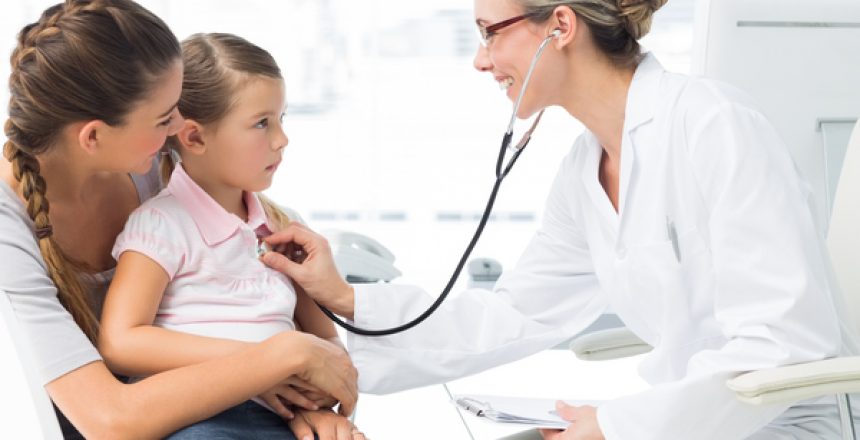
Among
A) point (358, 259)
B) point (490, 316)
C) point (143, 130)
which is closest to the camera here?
point (143, 130)

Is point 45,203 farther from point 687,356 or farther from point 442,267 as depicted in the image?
point 442,267

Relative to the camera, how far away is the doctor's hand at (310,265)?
1.49 metres

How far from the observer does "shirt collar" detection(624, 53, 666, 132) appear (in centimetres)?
149

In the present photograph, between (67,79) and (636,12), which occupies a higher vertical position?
(636,12)

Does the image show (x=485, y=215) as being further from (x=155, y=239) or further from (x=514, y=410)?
(x=155, y=239)

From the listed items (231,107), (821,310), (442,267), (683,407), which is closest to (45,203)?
(231,107)

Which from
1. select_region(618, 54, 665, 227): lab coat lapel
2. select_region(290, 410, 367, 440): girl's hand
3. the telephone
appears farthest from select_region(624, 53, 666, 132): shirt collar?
the telephone

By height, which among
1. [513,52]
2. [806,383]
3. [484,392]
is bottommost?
[484,392]

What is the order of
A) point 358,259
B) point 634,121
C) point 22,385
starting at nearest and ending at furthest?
1. point 22,385
2. point 634,121
3. point 358,259

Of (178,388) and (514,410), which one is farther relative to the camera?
(514,410)

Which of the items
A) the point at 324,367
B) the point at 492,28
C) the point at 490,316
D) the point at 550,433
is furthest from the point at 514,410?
the point at 492,28

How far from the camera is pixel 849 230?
166cm

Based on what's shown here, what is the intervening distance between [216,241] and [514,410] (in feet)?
1.69

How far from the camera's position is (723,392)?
1.33 metres
